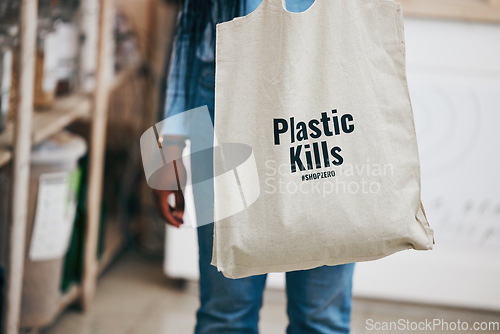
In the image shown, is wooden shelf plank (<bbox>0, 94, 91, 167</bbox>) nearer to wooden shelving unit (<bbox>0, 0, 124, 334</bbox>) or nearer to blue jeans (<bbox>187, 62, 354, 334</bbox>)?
wooden shelving unit (<bbox>0, 0, 124, 334</bbox>)

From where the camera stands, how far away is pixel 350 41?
2.47 feet

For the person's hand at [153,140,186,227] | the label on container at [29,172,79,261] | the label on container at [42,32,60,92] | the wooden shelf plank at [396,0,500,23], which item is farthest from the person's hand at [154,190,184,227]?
the wooden shelf plank at [396,0,500,23]

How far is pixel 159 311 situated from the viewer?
5.42 feet

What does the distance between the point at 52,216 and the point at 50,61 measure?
37 centimetres

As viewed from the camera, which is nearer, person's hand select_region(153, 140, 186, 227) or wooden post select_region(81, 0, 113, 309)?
person's hand select_region(153, 140, 186, 227)

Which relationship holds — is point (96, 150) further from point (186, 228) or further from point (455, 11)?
point (455, 11)

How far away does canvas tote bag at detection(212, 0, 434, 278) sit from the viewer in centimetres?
75

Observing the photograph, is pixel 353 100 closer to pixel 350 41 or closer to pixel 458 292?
pixel 350 41

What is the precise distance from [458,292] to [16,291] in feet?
3.77

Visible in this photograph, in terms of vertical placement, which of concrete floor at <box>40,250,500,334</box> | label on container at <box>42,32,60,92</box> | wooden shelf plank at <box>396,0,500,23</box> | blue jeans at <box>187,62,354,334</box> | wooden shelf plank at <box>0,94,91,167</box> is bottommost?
concrete floor at <box>40,250,500,334</box>

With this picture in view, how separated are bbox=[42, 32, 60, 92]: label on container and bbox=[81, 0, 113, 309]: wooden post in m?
0.11

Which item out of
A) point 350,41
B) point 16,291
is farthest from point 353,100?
point 16,291

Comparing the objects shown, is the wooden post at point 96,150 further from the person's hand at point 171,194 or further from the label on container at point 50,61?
the person's hand at point 171,194

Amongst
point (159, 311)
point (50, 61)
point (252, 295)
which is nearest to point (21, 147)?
point (50, 61)
